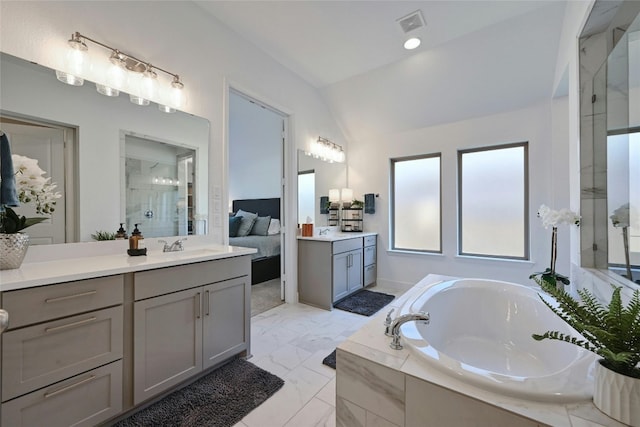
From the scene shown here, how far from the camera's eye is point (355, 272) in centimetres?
347

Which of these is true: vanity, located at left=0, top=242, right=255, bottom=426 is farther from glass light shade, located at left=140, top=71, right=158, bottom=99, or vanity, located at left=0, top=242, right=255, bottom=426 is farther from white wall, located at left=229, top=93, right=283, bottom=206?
white wall, located at left=229, top=93, right=283, bottom=206

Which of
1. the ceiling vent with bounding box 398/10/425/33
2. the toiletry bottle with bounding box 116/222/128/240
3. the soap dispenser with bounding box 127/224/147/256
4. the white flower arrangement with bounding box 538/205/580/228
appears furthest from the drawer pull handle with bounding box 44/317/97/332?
the ceiling vent with bounding box 398/10/425/33

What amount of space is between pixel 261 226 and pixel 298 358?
2.86 meters

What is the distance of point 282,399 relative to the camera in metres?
1.58

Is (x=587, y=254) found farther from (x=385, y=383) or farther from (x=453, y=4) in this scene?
(x=453, y=4)

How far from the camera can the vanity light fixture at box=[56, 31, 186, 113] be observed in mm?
1566

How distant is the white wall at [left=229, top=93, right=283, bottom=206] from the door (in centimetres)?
309

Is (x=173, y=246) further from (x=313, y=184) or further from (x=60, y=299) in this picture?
(x=313, y=184)

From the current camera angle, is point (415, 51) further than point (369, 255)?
No

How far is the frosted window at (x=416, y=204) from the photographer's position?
3695 mm

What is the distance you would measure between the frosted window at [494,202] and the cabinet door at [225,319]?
9.82ft

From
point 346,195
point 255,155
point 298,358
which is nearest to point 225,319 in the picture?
point 298,358

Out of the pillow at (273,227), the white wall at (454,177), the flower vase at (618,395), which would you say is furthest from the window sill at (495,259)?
the pillow at (273,227)

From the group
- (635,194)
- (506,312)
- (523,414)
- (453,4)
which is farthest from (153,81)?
(635,194)
